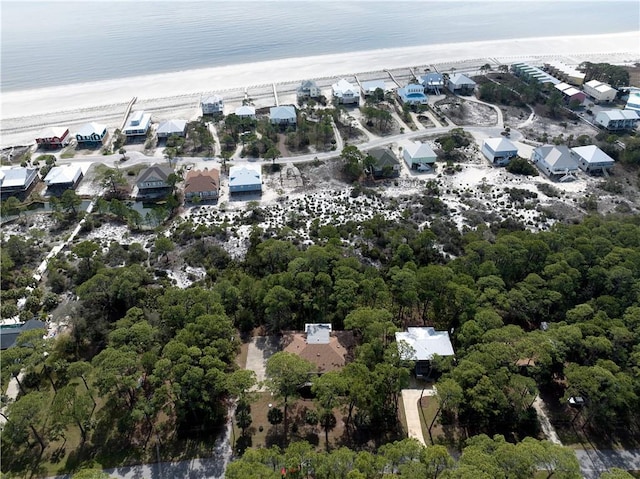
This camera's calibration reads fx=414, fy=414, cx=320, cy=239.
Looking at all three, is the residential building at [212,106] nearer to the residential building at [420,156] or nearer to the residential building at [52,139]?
the residential building at [52,139]

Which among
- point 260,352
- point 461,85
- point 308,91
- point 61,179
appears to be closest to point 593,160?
point 461,85

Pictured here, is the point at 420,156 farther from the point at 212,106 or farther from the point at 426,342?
the point at 212,106

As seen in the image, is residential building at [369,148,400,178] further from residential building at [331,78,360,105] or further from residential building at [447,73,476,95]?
residential building at [447,73,476,95]

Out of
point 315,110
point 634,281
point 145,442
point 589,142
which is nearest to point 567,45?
point 589,142

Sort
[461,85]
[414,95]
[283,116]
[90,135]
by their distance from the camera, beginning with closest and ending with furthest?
1. [90,135]
2. [283,116]
3. [414,95]
4. [461,85]

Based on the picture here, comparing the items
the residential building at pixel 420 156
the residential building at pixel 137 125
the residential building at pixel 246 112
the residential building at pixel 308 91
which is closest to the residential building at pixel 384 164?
the residential building at pixel 420 156

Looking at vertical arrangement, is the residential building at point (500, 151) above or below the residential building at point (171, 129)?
below
